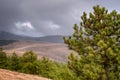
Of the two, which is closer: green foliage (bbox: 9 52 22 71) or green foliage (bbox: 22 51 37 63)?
green foliage (bbox: 22 51 37 63)

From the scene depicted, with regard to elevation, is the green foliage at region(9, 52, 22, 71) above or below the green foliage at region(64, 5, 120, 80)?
below

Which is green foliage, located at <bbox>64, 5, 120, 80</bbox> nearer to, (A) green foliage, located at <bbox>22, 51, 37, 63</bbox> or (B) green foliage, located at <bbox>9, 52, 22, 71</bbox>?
(A) green foliage, located at <bbox>22, 51, 37, 63</bbox>

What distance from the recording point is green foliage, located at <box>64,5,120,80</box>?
117ft

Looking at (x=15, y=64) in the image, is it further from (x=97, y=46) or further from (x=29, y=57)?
(x=97, y=46)

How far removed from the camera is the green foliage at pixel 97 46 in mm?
35531

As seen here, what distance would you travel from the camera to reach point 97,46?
37.1m

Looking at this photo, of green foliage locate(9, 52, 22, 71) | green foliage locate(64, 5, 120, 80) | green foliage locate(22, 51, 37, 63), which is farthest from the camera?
green foliage locate(9, 52, 22, 71)

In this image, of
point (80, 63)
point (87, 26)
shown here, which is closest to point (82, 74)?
point (80, 63)

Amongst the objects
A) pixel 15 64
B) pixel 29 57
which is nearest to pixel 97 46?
pixel 29 57

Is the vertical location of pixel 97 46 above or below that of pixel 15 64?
above

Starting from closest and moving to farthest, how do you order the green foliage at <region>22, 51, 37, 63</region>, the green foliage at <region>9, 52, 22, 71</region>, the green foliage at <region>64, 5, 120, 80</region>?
the green foliage at <region>64, 5, 120, 80</region> → the green foliage at <region>22, 51, 37, 63</region> → the green foliage at <region>9, 52, 22, 71</region>

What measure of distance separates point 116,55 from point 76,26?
7.65 metres

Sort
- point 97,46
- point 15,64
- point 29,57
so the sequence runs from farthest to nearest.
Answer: point 15,64, point 29,57, point 97,46

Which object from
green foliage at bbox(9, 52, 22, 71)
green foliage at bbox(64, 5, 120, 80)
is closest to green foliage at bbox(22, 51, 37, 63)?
green foliage at bbox(9, 52, 22, 71)
